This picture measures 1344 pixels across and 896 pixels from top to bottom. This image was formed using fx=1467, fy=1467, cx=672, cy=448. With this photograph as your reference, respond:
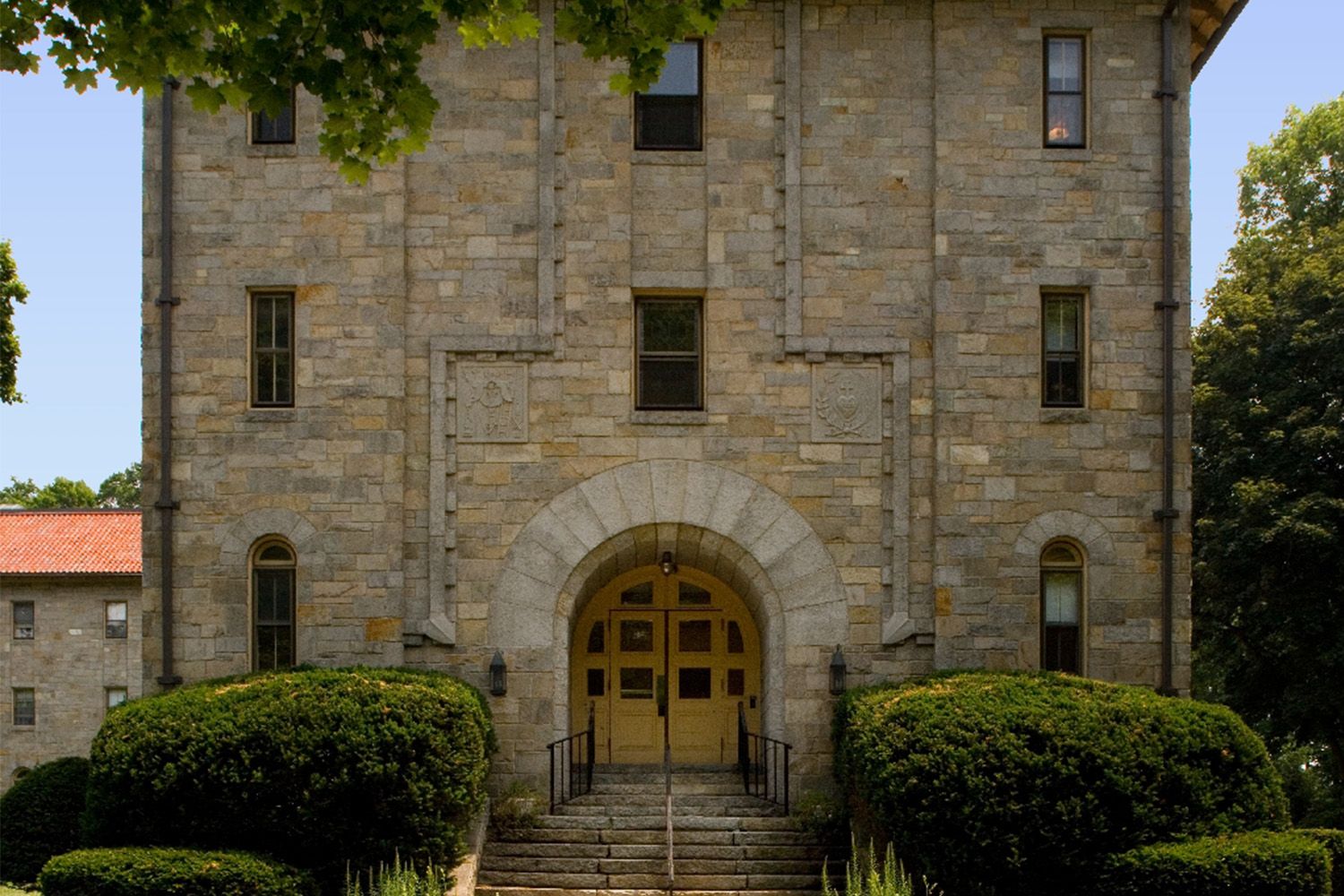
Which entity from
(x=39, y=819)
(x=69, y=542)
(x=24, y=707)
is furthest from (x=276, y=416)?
(x=24, y=707)

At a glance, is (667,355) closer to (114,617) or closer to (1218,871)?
(1218,871)

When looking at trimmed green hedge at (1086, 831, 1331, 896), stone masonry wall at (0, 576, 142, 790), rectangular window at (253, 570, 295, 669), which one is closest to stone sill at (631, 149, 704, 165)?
rectangular window at (253, 570, 295, 669)

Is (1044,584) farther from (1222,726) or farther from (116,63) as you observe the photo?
(116,63)

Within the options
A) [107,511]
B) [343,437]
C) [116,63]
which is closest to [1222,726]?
[343,437]

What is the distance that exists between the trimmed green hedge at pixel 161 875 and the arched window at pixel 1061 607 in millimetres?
8488

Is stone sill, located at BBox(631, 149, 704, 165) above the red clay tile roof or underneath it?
above

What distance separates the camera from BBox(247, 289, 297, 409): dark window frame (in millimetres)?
16469

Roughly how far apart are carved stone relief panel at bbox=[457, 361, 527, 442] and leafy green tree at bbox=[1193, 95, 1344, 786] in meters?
12.9

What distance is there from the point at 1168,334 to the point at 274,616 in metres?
10.5

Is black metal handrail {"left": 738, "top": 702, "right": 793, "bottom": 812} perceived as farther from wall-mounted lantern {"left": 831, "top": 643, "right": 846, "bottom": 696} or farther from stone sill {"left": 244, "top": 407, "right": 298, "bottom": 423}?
stone sill {"left": 244, "top": 407, "right": 298, "bottom": 423}

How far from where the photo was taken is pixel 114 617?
130ft

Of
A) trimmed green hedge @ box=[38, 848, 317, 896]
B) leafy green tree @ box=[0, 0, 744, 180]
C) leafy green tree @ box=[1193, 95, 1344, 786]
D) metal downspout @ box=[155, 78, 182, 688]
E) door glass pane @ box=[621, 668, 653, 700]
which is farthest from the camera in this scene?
leafy green tree @ box=[1193, 95, 1344, 786]

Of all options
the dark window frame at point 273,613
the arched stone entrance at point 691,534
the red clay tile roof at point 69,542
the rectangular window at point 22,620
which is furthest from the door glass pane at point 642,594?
the rectangular window at point 22,620

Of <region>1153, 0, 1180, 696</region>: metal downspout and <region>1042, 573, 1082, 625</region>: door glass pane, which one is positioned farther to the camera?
<region>1042, 573, 1082, 625</region>: door glass pane
